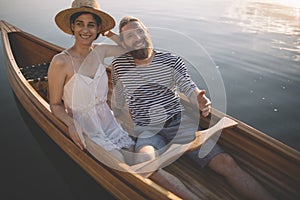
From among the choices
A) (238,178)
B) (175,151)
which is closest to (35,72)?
(175,151)

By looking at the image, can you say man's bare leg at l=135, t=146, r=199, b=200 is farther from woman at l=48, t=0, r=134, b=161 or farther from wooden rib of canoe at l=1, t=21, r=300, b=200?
woman at l=48, t=0, r=134, b=161

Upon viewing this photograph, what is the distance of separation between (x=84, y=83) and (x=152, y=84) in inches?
26.8

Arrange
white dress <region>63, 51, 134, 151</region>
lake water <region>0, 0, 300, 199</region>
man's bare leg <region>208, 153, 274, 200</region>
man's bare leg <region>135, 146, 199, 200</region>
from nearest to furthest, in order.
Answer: man's bare leg <region>135, 146, 199, 200</region> → man's bare leg <region>208, 153, 274, 200</region> → white dress <region>63, 51, 134, 151</region> → lake water <region>0, 0, 300, 199</region>

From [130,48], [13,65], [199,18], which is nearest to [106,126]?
[130,48]

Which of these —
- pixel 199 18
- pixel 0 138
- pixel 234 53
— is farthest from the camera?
pixel 199 18

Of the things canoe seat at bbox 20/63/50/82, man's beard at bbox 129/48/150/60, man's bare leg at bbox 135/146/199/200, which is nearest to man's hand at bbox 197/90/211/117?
man's beard at bbox 129/48/150/60

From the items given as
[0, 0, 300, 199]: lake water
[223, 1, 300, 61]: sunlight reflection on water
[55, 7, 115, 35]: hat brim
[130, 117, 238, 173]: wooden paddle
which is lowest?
[0, 0, 300, 199]: lake water

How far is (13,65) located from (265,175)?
4021 millimetres

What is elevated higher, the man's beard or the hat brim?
the hat brim

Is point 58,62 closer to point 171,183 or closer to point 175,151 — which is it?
point 175,151

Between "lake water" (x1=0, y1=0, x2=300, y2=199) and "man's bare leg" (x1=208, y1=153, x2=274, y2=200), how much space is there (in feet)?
4.46

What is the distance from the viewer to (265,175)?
2.50m

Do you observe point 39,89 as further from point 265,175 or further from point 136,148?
point 265,175

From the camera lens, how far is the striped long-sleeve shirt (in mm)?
2584
